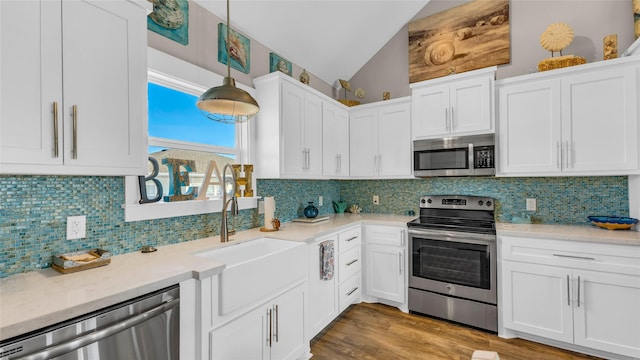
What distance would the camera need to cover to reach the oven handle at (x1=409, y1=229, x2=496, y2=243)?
8.37 ft

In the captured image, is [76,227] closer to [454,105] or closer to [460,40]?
[454,105]

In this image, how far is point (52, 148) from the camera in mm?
1208

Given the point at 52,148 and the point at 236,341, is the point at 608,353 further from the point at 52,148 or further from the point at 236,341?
the point at 52,148

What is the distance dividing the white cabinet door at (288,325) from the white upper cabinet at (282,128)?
3.45 ft

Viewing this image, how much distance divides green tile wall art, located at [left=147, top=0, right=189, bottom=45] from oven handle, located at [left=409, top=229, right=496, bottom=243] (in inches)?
104

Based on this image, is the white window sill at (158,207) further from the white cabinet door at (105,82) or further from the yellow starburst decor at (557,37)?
the yellow starburst decor at (557,37)

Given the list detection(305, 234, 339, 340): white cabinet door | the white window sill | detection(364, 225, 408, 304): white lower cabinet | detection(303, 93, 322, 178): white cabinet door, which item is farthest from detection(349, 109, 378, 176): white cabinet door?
the white window sill

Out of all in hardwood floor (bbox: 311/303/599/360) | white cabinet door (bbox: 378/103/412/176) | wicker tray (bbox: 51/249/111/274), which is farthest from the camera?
white cabinet door (bbox: 378/103/412/176)

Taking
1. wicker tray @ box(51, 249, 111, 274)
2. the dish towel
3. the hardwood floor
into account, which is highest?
wicker tray @ box(51, 249, 111, 274)

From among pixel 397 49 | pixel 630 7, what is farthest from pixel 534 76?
pixel 397 49

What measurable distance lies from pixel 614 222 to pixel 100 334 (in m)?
3.55

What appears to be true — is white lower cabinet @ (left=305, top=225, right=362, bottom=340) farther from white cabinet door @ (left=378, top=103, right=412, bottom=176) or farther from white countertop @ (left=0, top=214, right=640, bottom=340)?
white cabinet door @ (left=378, top=103, right=412, bottom=176)

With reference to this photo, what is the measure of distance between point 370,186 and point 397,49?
1829mm

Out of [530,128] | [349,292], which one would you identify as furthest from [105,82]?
[530,128]
